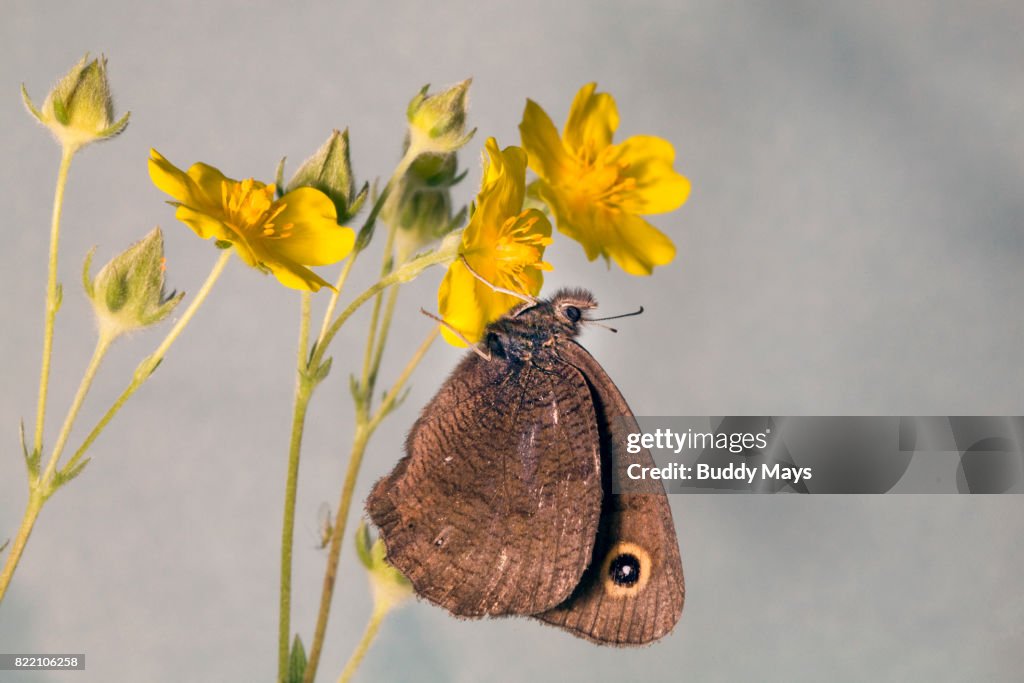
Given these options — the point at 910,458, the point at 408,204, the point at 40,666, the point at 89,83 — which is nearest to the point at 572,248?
the point at 408,204

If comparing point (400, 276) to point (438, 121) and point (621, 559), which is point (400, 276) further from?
point (621, 559)

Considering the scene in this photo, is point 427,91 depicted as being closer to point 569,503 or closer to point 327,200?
point 327,200

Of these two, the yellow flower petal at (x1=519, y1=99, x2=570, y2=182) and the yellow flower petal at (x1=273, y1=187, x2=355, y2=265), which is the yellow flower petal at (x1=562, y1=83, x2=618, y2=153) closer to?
the yellow flower petal at (x1=519, y1=99, x2=570, y2=182)

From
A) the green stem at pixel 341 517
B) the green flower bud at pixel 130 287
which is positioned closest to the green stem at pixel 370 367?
the green stem at pixel 341 517

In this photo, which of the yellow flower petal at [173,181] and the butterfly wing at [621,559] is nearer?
the yellow flower petal at [173,181]

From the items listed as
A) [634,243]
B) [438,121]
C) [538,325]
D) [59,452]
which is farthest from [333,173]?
[634,243]

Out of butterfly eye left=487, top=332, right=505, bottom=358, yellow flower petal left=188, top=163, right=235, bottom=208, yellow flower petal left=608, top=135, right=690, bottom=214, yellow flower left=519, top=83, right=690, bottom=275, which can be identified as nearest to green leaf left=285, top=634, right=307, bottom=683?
butterfly eye left=487, top=332, right=505, bottom=358

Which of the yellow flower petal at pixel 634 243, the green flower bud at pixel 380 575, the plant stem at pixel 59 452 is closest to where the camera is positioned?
the plant stem at pixel 59 452

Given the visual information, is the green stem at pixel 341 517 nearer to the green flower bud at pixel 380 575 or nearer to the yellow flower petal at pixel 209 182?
the green flower bud at pixel 380 575
